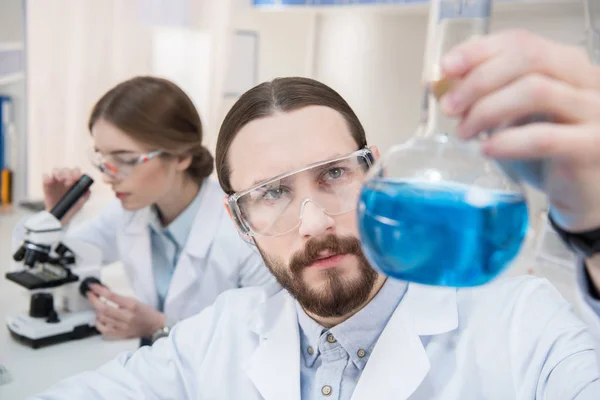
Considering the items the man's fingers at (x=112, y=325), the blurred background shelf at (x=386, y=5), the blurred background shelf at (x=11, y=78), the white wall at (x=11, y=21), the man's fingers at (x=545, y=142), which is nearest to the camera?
the man's fingers at (x=545, y=142)

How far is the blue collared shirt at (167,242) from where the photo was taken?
8.02ft

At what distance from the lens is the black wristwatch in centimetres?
61

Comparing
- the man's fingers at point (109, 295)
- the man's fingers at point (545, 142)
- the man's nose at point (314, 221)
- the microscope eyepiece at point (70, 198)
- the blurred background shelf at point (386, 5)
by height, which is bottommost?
the man's fingers at point (109, 295)

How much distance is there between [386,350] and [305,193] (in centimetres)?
38

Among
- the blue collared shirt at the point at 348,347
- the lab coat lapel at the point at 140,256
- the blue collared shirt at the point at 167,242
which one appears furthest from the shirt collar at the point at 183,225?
the blue collared shirt at the point at 348,347

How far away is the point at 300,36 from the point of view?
4.88 m

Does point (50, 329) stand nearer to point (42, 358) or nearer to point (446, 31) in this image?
point (42, 358)

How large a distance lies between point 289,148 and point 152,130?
1.17 m

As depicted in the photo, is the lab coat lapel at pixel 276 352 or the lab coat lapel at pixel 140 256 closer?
the lab coat lapel at pixel 276 352

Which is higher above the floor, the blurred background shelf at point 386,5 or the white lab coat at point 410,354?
the blurred background shelf at point 386,5

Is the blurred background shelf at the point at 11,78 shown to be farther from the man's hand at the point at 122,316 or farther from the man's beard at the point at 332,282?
the man's beard at the point at 332,282

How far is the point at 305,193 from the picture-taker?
119cm

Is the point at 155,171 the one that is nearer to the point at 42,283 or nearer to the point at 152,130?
the point at 152,130

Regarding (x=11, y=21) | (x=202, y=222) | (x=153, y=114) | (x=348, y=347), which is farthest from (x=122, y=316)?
(x=11, y=21)
